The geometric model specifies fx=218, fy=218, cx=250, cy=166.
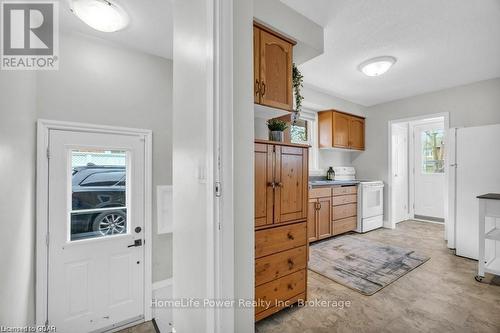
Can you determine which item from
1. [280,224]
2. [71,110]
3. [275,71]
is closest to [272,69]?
[275,71]

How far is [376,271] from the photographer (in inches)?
103

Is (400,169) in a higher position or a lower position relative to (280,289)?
higher

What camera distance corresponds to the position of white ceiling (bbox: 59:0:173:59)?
1.65m

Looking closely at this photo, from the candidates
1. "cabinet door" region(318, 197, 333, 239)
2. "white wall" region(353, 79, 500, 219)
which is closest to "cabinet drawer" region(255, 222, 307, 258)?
"cabinet door" region(318, 197, 333, 239)

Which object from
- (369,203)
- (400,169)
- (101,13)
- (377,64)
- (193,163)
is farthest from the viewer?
(400,169)

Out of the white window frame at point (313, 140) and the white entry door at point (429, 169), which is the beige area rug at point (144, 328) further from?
the white entry door at point (429, 169)

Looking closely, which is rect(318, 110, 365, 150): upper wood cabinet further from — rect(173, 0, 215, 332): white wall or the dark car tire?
the dark car tire

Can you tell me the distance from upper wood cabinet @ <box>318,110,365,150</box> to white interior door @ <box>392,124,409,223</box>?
0.96 meters

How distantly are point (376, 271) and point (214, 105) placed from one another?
9.20ft

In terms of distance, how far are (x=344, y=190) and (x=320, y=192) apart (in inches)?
27.1

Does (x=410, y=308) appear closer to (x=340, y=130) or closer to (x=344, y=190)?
(x=344, y=190)

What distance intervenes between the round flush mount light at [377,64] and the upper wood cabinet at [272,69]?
1452mm

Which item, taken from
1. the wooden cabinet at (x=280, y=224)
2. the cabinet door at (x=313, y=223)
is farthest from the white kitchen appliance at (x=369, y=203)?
the wooden cabinet at (x=280, y=224)

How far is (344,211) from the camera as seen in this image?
4.02m
